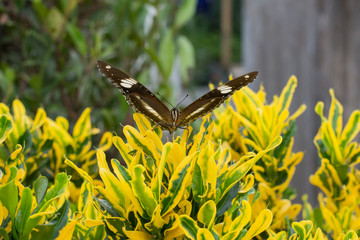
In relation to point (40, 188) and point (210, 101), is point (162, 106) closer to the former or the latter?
point (210, 101)

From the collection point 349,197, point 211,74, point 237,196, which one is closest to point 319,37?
point 349,197

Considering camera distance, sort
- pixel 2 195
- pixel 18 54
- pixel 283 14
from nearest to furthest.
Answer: pixel 2 195 → pixel 18 54 → pixel 283 14

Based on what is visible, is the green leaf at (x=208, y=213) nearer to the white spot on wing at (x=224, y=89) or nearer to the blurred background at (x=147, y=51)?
the white spot on wing at (x=224, y=89)

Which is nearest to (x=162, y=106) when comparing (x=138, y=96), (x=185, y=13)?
(x=138, y=96)

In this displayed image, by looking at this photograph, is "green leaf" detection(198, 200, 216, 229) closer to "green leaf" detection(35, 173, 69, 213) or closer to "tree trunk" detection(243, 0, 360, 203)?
"green leaf" detection(35, 173, 69, 213)

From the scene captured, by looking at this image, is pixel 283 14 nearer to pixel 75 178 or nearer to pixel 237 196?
pixel 75 178

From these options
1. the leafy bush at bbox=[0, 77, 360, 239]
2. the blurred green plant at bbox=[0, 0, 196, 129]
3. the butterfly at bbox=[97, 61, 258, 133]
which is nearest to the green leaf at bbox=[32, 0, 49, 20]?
the blurred green plant at bbox=[0, 0, 196, 129]
